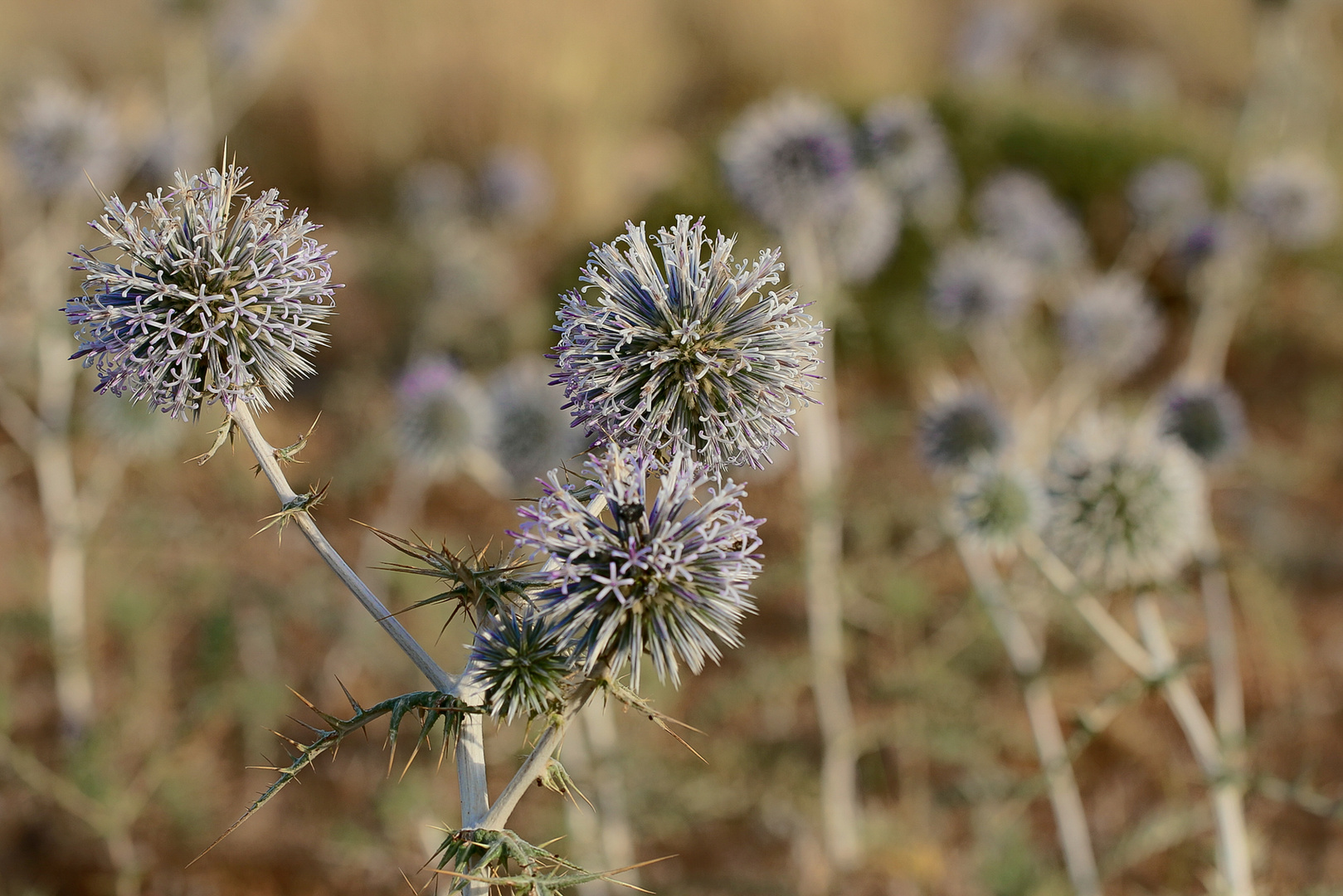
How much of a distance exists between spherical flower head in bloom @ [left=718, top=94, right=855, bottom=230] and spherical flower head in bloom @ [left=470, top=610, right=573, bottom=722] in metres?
2.92

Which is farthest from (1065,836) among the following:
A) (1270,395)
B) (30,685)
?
(1270,395)

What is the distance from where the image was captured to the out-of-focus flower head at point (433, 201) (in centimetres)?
788

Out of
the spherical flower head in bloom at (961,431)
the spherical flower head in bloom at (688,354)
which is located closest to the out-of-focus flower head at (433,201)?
the spherical flower head in bloom at (961,431)

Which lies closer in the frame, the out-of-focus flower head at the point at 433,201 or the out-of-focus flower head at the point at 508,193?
the out-of-focus flower head at the point at 508,193

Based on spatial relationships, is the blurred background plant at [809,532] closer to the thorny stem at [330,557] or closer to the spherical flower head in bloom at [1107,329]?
the spherical flower head in bloom at [1107,329]

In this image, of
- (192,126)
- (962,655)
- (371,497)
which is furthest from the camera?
(371,497)

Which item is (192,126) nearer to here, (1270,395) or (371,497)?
(371,497)

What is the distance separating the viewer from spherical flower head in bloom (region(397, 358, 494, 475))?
414 cm

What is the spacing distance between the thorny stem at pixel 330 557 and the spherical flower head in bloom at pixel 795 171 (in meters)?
2.99

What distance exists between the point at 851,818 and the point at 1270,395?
659 centimetres

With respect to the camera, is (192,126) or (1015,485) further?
(192,126)

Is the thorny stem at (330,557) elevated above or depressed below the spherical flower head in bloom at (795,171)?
below

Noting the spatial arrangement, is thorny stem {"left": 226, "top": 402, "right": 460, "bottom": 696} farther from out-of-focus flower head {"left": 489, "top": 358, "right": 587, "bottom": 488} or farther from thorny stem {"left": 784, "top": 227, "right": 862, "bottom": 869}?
out-of-focus flower head {"left": 489, "top": 358, "right": 587, "bottom": 488}

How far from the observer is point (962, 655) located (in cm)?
510
